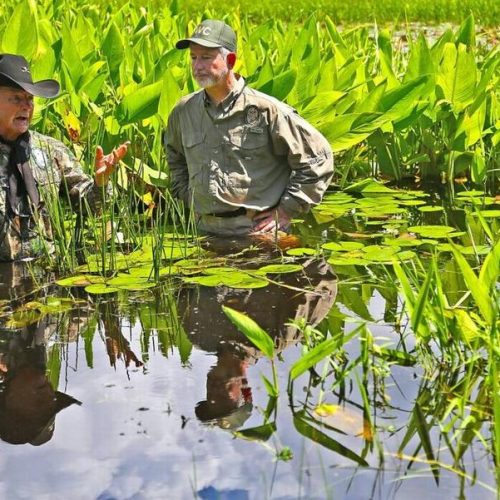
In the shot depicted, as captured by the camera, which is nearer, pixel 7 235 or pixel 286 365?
pixel 286 365

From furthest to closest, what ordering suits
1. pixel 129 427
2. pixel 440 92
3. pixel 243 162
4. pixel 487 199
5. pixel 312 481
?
pixel 440 92 → pixel 487 199 → pixel 243 162 → pixel 129 427 → pixel 312 481

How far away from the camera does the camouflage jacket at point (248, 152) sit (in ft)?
17.4

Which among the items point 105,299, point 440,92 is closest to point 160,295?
point 105,299

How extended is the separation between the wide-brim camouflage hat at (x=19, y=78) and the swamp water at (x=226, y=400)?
74 cm

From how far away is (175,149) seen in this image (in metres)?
5.60

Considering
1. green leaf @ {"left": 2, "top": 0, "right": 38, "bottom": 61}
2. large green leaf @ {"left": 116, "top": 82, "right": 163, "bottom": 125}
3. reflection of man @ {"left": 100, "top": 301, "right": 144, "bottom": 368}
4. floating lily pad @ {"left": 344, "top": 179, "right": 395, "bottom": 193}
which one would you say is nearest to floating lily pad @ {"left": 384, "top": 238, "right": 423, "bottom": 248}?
floating lily pad @ {"left": 344, "top": 179, "right": 395, "bottom": 193}

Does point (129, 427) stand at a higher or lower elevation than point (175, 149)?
lower

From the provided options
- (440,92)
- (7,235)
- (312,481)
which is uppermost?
(440,92)

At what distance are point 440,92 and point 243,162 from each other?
5.51ft

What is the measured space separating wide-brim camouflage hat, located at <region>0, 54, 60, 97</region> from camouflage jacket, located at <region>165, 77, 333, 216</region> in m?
0.84

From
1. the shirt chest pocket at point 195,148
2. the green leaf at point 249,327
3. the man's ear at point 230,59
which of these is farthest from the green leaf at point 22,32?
the green leaf at point 249,327

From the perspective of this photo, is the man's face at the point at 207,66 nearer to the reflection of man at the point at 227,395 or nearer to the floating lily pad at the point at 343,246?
the floating lily pad at the point at 343,246

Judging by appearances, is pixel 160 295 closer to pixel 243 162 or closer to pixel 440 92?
pixel 243 162

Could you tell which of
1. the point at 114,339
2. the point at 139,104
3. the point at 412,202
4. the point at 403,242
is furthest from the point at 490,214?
the point at 114,339
